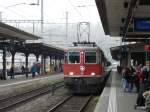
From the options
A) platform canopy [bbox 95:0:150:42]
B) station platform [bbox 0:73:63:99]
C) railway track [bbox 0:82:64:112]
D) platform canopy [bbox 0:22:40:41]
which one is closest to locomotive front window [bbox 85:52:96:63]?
platform canopy [bbox 95:0:150:42]

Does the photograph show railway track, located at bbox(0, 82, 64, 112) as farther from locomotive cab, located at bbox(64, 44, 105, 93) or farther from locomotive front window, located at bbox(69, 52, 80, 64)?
locomotive front window, located at bbox(69, 52, 80, 64)

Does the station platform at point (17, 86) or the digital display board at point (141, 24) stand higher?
the digital display board at point (141, 24)

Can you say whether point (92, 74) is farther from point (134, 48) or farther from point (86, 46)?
point (134, 48)

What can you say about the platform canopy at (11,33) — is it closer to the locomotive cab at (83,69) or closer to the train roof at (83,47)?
A: the train roof at (83,47)

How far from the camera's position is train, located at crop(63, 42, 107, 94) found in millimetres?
24531

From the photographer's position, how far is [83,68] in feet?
80.8

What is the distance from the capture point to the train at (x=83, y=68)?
80.5 feet

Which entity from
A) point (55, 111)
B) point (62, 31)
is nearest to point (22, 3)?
point (55, 111)

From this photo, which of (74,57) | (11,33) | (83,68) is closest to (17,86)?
(11,33)

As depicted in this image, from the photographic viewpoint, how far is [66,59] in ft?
82.9

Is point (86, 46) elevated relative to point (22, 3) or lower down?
lower down

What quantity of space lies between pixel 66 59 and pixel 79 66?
1.00 meters

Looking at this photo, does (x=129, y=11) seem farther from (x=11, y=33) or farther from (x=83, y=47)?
(x=11, y=33)

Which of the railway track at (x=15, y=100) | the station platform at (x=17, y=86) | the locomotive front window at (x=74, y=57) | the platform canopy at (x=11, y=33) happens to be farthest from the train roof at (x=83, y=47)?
the station platform at (x=17, y=86)
